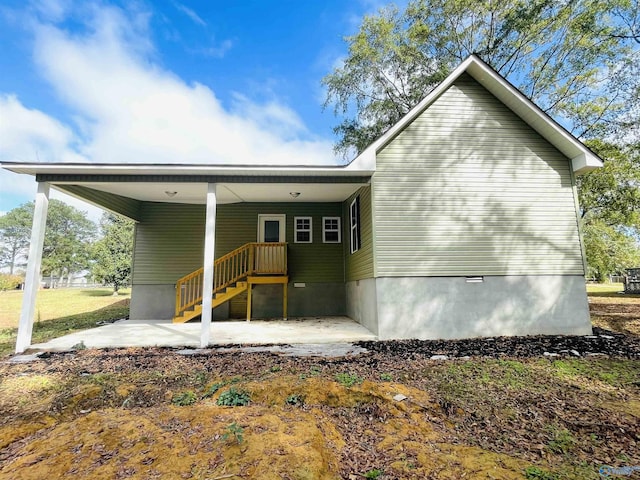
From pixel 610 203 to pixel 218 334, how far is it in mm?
13439

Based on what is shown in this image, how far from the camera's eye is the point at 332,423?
10.4ft

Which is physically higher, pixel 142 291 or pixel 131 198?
pixel 131 198

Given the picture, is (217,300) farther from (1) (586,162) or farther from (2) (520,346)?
(1) (586,162)

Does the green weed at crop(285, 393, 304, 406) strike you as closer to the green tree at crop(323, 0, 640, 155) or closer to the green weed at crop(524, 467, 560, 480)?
the green weed at crop(524, 467, 560, 480)

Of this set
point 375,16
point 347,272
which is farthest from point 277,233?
point 375,16

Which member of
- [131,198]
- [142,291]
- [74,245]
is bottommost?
[142,291]

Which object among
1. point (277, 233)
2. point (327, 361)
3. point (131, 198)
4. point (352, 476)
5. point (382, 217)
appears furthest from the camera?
point (277, 233)

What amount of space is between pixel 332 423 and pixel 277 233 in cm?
823

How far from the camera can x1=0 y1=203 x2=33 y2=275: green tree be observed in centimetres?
5506

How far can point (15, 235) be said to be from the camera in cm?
5753

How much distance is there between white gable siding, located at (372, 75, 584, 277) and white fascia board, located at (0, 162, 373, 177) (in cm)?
139

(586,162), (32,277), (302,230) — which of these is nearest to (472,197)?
(586,162)

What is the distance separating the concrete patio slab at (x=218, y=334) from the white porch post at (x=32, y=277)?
0.28 m

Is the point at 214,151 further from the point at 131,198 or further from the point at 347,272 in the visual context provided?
the point at 347,272
